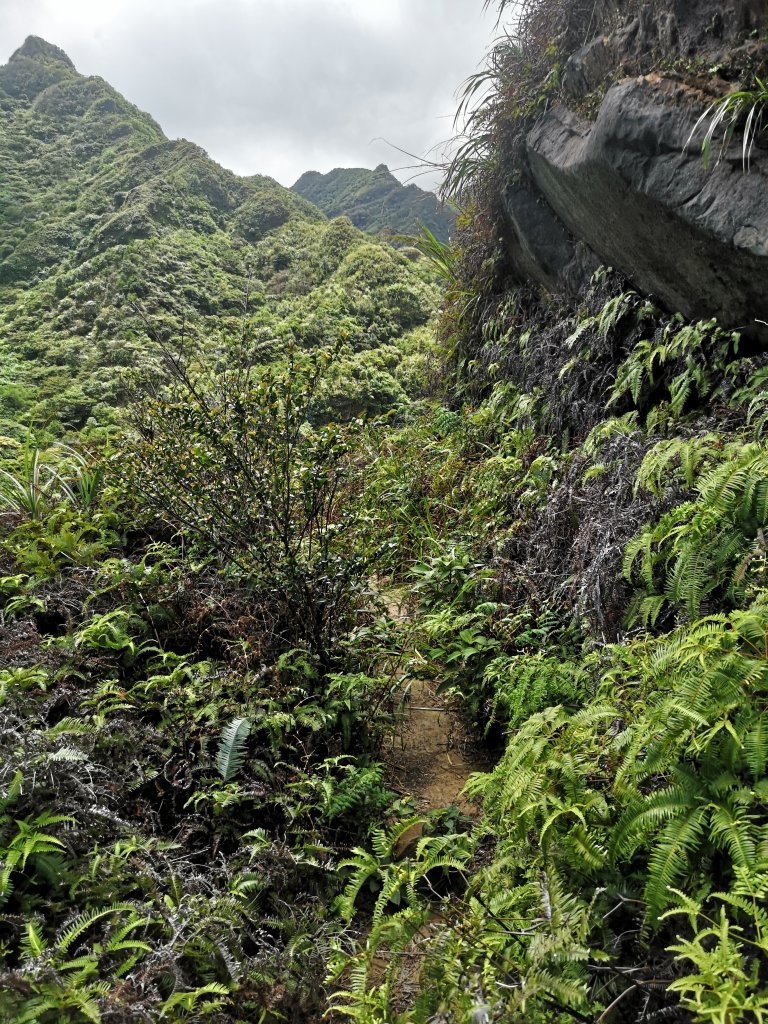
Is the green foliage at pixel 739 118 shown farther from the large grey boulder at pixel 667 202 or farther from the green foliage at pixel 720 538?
the green foliage at pixel 720 538

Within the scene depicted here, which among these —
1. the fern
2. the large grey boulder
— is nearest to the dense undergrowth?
the fern

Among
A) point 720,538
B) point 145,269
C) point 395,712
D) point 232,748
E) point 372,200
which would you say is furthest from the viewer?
point 372,200

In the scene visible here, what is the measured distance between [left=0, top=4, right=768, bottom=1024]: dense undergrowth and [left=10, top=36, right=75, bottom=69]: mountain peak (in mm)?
22952

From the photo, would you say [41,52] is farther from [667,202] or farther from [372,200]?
[667,202]

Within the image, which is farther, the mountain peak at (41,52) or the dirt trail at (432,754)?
the mountain peak at (41,52)

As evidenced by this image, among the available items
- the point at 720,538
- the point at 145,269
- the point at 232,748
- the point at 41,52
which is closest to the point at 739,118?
the point at 720,538

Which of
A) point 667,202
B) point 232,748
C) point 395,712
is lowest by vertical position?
point 395,712

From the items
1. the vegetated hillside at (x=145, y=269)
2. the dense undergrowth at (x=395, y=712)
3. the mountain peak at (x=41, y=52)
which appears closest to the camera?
the dense undergrowth at (x=395, y=712)

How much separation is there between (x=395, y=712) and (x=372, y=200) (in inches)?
926

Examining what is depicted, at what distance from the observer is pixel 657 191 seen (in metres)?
4.29

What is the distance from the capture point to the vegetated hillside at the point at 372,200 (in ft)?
69.2

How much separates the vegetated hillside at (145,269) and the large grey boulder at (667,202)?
4.06 meters

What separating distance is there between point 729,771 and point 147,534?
15.1ft

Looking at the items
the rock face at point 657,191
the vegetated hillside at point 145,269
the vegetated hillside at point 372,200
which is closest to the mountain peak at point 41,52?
the vegetated hillside at point 145,269
